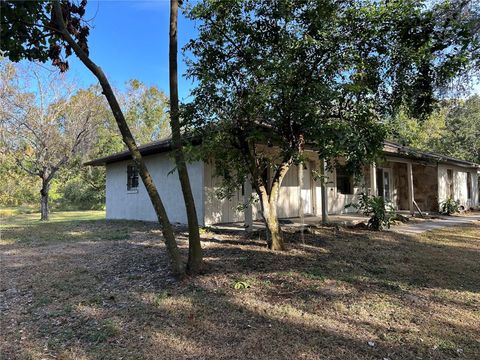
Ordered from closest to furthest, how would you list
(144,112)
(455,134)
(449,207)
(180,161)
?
(180,161) < (449,207) < (455,134) < (144,112)

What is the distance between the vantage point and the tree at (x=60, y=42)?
4.89m

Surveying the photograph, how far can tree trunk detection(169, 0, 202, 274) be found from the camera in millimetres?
5398

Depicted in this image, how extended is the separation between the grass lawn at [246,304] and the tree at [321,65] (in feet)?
6.66

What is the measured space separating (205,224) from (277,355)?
763 centimetres

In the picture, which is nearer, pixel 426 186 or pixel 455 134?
pixel 426 186

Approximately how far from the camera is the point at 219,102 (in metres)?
6.16

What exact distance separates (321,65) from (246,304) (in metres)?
4.15

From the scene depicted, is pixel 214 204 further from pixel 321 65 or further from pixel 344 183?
pixel 344 183

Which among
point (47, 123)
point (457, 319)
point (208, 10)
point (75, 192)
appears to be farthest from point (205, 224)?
point (75, 192)

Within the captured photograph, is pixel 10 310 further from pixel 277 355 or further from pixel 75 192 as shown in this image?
pixel 75 192

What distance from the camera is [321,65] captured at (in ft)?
20.5

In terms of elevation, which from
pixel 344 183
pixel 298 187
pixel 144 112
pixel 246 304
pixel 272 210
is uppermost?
pixel 144 112

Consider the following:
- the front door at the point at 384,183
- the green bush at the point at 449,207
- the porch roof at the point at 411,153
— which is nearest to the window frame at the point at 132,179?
the porch roof at the point at 411,153

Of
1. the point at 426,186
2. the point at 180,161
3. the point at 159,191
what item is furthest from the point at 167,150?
the point at 426,186
